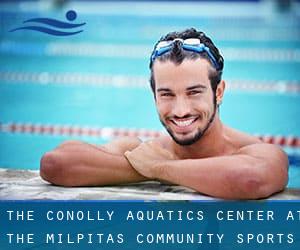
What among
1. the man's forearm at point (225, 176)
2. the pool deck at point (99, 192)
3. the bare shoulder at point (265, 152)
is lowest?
the pool deck at point (99, 192)

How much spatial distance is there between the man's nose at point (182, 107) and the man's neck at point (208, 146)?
0.41ft

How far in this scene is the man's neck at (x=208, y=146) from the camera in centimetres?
304

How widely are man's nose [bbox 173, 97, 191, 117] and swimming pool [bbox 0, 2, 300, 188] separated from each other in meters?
0.49

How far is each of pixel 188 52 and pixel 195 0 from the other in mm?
8067

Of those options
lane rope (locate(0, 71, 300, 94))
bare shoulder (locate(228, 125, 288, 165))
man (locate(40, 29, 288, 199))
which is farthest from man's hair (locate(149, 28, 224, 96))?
lane rope (locate(0, 71, 300, 94))

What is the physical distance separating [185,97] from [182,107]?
0.04 meters

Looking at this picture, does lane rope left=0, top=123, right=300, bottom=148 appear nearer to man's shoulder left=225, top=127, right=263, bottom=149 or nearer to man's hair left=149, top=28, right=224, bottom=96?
man's shoulder left=225, top=127, right=263, bottom=149

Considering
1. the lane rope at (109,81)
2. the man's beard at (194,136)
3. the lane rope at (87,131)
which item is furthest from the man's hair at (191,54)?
the lane rope at (109,81)

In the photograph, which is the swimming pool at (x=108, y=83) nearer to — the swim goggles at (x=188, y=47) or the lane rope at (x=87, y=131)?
the lane rope at (x=87, y=131)

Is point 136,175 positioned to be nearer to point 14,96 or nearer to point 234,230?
point 234,230

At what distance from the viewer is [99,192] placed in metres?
3.00

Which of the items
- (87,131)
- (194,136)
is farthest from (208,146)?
(87,131)

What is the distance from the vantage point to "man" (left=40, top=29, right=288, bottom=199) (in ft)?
9.53

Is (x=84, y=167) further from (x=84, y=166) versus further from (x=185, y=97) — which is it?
(x=185, y=97)
